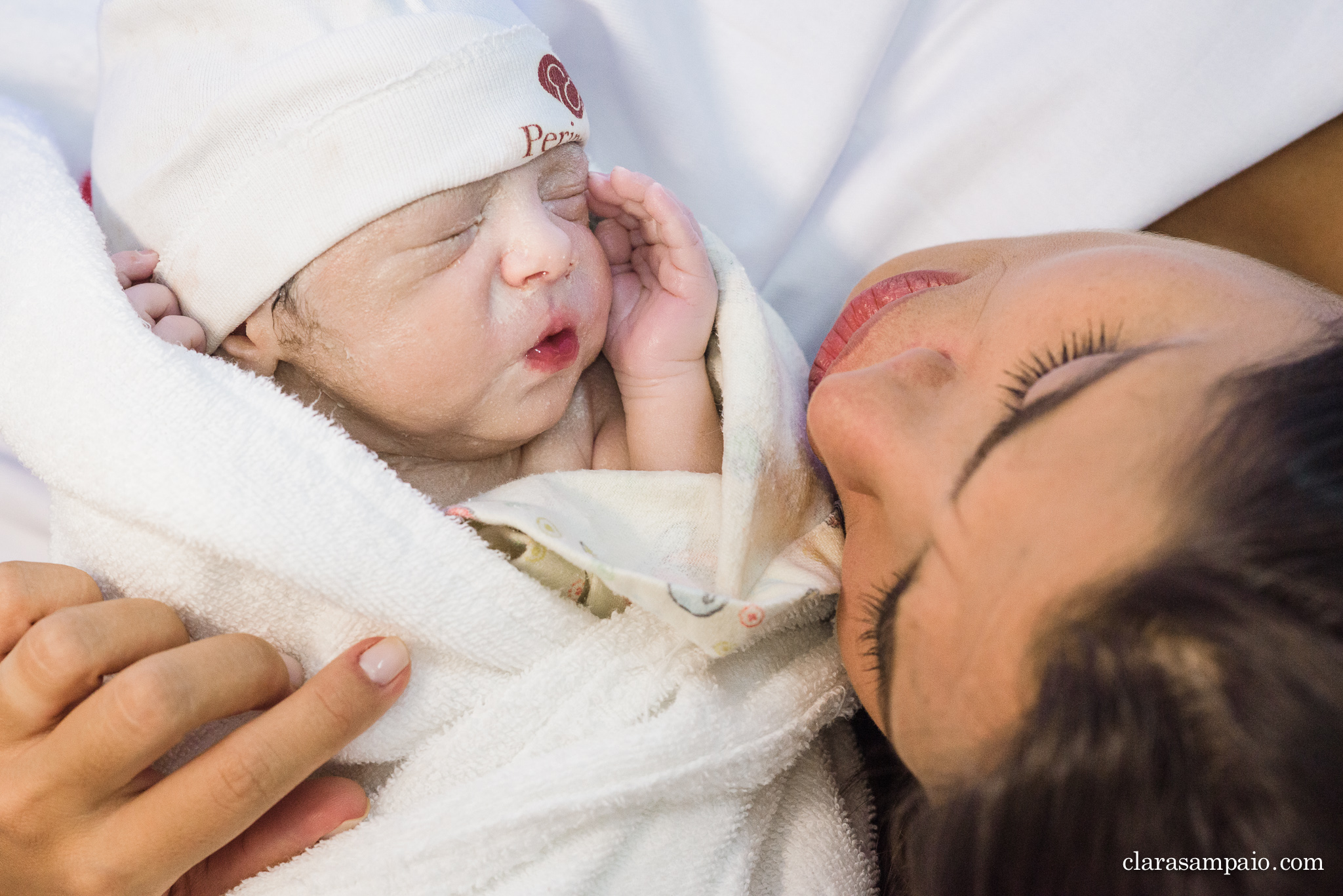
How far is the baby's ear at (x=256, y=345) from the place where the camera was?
3.09 ft

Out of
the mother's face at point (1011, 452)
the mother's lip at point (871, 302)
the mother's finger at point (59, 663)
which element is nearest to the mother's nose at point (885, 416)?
the mother's face at point (1011, 452)

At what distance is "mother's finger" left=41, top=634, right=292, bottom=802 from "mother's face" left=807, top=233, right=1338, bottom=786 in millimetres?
533

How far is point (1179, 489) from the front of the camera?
1.77 feet

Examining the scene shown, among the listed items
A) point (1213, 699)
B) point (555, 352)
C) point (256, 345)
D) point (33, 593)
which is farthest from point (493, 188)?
point (1213, 699)

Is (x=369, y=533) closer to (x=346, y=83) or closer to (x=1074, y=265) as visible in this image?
(x=346, y=83)

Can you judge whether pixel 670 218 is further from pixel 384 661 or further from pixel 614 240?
pixel 384 661

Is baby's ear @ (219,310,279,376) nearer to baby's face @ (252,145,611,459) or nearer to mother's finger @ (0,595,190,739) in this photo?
baby's face @ (252,145,611,459)

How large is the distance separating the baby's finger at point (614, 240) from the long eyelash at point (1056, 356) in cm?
63

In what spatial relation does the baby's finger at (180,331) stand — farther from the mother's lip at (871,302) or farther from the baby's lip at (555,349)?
the mother's lip at (871,302)

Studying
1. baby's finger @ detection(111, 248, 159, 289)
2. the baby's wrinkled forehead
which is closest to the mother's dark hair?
the baby's wrinkled forehead

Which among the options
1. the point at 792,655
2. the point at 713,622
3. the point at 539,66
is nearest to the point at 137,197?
the point at 539,66

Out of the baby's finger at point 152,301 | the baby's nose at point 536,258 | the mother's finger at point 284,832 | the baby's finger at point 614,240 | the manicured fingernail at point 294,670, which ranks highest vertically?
the baby's nose at point 536,258

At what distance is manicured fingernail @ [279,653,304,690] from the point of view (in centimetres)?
80

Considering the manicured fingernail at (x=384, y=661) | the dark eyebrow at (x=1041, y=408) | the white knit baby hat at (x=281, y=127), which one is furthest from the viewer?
the white knit baby hat at (x=281, y=127)
